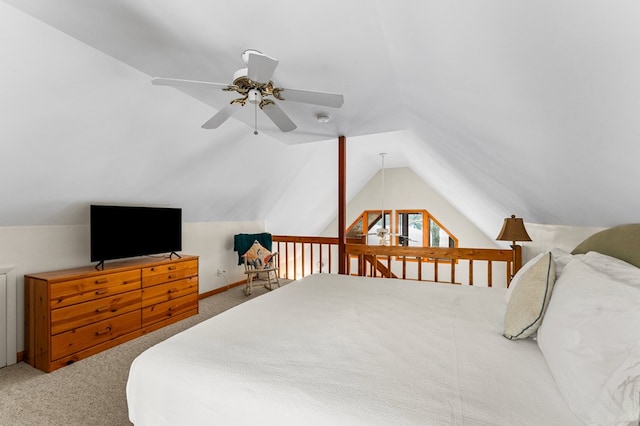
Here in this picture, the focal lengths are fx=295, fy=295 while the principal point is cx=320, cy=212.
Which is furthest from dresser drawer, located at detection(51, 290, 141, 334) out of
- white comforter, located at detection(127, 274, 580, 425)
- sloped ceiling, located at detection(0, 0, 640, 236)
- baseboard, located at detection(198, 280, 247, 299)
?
white comforter, located at detection(127, 274, 580, 425)

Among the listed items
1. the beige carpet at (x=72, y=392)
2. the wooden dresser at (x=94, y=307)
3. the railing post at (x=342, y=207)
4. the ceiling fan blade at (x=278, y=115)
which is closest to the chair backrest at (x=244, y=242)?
the wooden dresser at (x=94, y=307)

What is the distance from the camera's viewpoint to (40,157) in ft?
7.36

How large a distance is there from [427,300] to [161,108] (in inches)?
106

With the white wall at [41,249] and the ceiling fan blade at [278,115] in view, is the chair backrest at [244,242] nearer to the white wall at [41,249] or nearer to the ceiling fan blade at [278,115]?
the white wall at [41,249]

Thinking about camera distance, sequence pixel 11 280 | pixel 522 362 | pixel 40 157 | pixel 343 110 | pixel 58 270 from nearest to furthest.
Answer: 1. pixel 522 362
2. pixel 40 157
3. pixel 11 280
4. pixel 58 270
5. pixel 343 110

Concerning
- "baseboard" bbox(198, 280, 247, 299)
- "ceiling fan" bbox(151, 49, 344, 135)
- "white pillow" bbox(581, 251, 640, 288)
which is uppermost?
"ceiling fan" bbox(151, 49, 344, 135)

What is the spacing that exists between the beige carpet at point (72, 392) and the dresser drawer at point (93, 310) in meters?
0.32

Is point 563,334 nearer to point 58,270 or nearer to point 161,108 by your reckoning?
point 161,108

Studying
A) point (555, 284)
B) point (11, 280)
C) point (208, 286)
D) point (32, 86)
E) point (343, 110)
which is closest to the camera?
point (555, 284)

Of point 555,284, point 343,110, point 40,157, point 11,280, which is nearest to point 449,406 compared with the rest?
point 555,284

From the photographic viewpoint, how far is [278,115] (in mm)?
2207

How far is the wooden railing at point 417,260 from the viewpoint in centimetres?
321

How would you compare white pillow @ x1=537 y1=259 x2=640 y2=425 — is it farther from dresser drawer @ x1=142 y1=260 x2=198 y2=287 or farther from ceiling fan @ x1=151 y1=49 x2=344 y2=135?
dresser drawer @ x1=142 y1=260 x2=198 y2=287

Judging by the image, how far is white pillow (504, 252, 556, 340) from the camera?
128 centimetres
